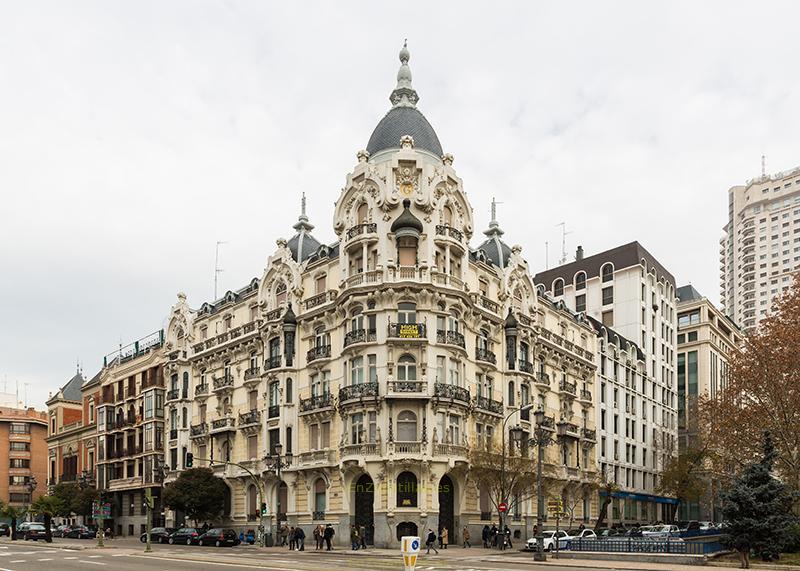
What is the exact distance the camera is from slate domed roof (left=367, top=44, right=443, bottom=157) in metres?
60.5

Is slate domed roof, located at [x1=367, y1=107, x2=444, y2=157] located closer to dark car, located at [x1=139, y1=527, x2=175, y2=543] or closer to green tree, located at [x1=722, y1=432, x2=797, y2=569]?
dark car, located at [x1=139, y1=527, x2=175, y2=543]

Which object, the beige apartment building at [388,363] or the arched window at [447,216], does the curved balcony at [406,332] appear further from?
the arched window at [447,216]

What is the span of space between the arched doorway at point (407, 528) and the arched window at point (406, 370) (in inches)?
351

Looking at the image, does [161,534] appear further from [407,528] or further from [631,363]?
[631,363]

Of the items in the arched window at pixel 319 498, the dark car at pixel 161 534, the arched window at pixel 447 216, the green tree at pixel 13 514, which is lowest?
the green tree at pixel 13 514

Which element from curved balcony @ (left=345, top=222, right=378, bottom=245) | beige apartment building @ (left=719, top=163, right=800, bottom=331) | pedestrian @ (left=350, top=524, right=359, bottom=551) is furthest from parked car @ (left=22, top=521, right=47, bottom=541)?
beige apartment building @ (left=719, top=163, right=800, bottom=331)

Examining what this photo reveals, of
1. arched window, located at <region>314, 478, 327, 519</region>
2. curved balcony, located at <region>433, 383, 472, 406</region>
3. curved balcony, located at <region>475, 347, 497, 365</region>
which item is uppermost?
curved balcony, located at <region>475, 347, 497, 365</region>

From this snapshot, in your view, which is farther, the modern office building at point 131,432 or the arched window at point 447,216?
the modern office building at point 131,432

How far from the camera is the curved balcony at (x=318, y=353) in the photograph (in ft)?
194

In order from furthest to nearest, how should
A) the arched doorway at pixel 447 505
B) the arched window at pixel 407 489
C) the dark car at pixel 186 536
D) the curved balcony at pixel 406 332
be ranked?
the dark car at pixel 186 536 < the arched doorway at pixel 447 505 < the curved balcony at pixel 406 332 < the arched window at pixel 407 489

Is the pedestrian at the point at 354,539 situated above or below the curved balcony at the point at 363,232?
below

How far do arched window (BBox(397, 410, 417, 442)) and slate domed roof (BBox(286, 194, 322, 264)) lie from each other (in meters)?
16.9

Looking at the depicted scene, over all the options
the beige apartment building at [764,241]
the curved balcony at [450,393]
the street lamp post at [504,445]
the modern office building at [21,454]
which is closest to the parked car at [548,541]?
the street lamp post at [504,445]

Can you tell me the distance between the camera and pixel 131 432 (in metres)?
84.2
